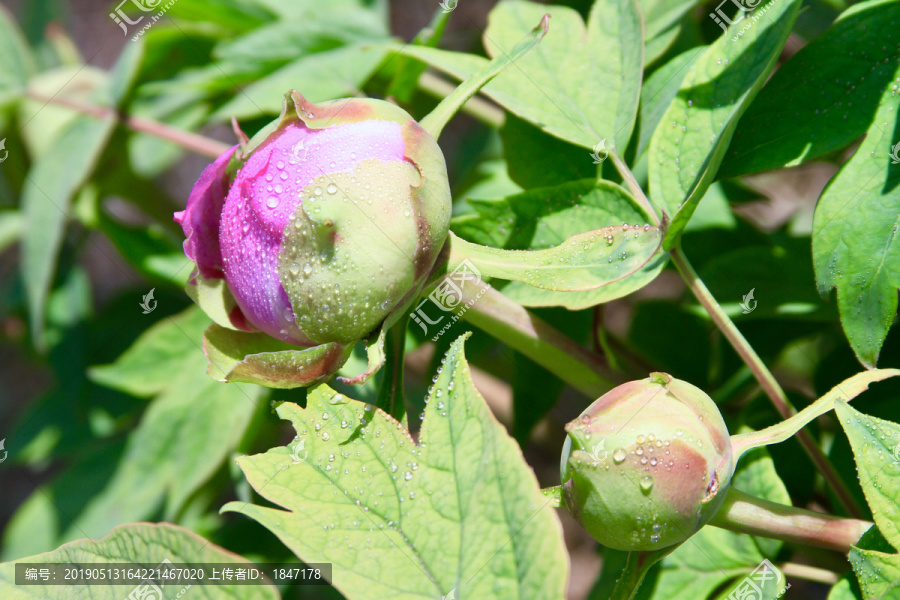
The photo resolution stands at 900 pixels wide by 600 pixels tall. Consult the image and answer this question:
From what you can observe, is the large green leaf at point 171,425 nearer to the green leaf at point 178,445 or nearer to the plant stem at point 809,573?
the green leaf at point 178,445

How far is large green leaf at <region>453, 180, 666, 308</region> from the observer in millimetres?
583

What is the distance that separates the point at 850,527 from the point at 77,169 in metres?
0.96

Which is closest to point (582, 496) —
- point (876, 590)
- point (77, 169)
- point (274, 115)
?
point (876, 590)

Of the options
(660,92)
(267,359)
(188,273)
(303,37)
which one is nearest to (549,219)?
(660,92)

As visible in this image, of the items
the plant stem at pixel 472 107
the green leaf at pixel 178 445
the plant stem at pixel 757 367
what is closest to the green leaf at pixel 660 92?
the plant stem at pixel 757 367

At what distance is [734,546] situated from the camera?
64 cm

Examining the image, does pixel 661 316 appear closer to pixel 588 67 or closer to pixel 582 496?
pixel 588 67

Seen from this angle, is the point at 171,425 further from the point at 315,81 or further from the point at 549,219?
the point at 549,219

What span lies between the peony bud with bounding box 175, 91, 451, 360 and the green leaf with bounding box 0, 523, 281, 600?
166mm

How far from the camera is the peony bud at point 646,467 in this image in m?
0.42

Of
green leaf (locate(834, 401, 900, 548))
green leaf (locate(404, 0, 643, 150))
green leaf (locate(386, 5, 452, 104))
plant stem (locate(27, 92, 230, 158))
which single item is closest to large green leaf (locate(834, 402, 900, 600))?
green leaf (locate(834, 401, 900, 548))

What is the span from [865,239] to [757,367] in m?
0.13

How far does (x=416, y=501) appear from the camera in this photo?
462mm

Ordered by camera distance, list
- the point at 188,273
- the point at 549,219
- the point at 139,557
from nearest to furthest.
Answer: the point at 139,557 < the point at 549,219 < the point at 188,273
